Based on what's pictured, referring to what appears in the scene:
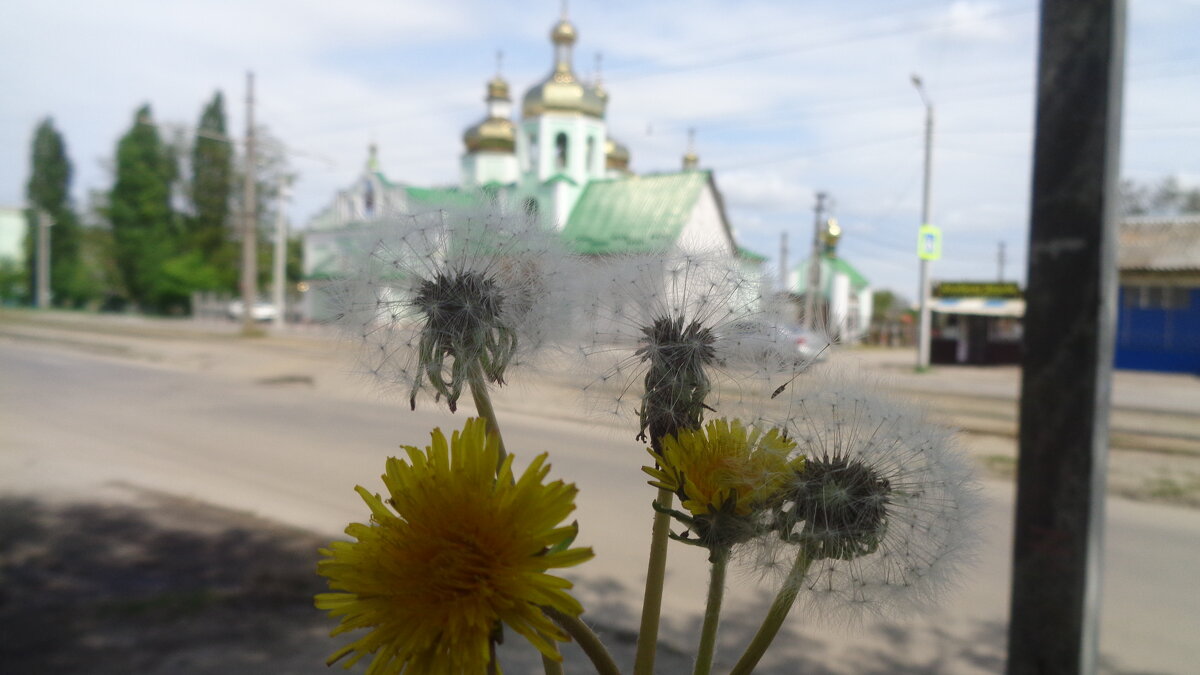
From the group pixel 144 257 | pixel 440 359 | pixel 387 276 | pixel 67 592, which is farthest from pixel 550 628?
pixel 144 257

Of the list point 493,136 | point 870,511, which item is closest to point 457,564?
point 870,511

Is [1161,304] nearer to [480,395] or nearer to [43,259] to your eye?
[480,395]

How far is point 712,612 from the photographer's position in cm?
92

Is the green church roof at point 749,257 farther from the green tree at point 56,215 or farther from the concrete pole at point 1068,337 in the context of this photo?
the green tree at point 56,215

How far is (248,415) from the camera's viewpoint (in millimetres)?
13797

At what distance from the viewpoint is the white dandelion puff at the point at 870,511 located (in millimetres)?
854

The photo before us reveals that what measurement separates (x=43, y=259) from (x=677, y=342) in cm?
7735

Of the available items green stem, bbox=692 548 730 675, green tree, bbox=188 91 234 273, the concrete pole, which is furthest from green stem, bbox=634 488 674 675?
green tree, bbox=188 91 234 273

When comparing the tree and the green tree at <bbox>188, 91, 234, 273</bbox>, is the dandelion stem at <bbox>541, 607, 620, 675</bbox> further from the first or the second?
the green tree at <bbox>188, 91, 234, 273</bbox>

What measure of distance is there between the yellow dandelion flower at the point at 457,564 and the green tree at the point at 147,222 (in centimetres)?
6911

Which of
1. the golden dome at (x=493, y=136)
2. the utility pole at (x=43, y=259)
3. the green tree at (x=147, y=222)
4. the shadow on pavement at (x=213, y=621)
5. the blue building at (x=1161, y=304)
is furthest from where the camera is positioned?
the utility pole at (x=43, y=259)

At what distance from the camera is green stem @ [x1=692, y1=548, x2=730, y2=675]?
890 millimetres

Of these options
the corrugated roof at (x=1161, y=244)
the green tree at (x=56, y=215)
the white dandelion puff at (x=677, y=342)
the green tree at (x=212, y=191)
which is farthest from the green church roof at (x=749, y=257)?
the green tree at (x=56, y=215)

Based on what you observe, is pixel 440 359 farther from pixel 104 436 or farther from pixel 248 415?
pixel 248 415
